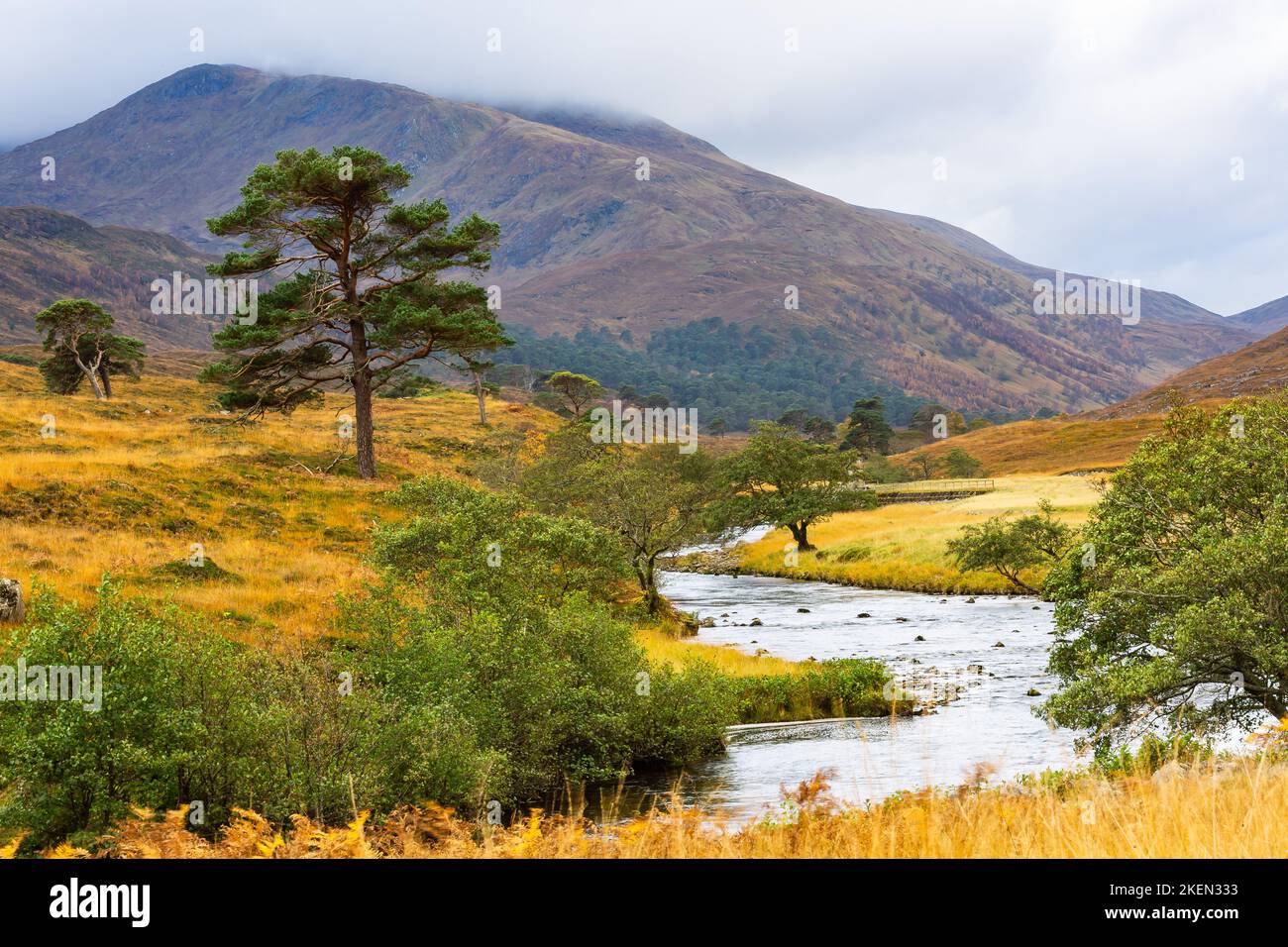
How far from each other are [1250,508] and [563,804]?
14328 mm

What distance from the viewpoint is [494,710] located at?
1633 centimetres

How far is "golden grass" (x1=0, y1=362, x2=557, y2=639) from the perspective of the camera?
22.5 metres

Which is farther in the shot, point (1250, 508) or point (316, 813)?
point (1250, 508)

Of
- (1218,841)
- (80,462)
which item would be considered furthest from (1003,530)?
(1218,841)

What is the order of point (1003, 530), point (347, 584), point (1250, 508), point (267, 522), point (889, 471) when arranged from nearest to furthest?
point (1250, 508) < point (347, 584) < point (267, 522) < point (1003, 530) < point (889, 471)

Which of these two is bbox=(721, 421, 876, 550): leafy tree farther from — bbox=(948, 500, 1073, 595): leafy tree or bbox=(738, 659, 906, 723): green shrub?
bbox=(738, 659, 906, 723): green shrub

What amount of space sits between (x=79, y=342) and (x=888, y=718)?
75.8 metres

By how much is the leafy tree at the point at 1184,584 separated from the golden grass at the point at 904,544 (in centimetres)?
3225

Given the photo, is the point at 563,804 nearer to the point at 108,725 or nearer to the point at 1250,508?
the point at 108,725

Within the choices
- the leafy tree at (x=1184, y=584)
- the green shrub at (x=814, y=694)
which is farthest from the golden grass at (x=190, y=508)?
the leafy tree at (x=1184, y=584)

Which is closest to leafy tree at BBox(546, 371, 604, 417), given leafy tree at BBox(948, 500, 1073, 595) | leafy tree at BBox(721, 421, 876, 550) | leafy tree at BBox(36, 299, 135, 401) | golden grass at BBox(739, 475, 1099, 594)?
golden grass at BBox(739, 475, 1099, 594)

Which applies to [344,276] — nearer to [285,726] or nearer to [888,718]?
[888,718]

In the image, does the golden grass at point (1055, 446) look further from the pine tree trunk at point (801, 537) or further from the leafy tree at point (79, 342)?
the leafy tree at point (79, 342)

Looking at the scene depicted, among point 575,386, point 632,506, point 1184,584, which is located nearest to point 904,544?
point 632,506
